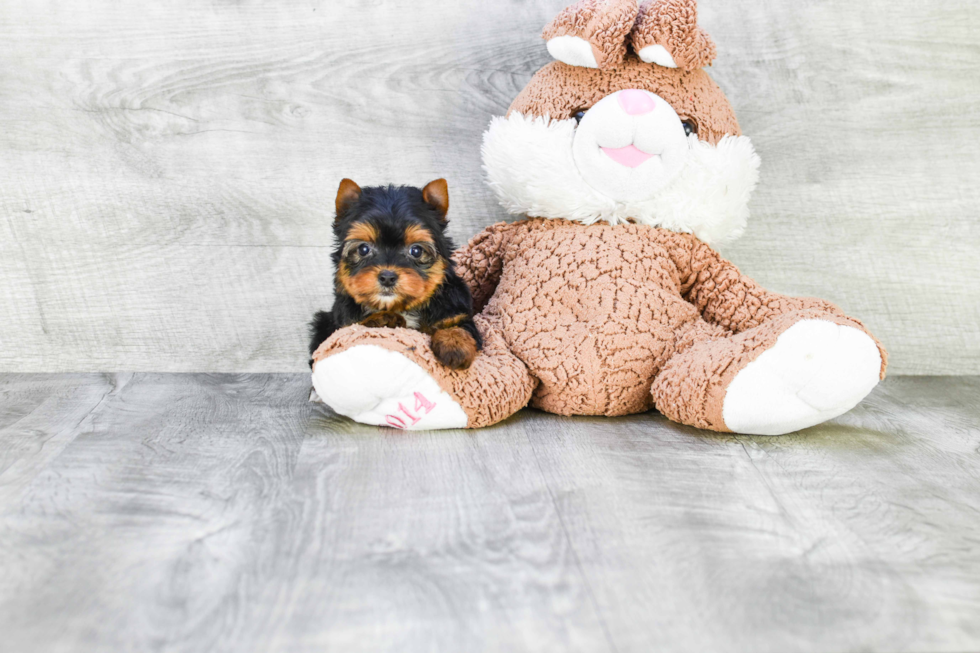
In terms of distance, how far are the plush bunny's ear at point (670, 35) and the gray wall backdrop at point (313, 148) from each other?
47 centimetres

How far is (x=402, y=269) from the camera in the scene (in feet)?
4.71

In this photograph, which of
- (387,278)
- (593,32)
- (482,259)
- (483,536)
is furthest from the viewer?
(482,259)

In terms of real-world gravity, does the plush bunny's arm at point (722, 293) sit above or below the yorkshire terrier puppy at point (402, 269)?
below

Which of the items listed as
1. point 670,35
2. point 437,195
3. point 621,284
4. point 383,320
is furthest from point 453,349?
point 670,35

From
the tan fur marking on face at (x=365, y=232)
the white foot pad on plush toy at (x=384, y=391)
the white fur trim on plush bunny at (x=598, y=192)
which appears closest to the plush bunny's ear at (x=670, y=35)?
the white fur trim on plush bunny at (x=598, y=192)

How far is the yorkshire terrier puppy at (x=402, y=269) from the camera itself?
1.46m

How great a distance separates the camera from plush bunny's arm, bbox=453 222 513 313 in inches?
74.4

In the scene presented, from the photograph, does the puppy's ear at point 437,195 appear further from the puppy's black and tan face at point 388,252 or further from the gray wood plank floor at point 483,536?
the gray wood plank floor at point 483,536

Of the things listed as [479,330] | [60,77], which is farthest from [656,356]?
[60,77]

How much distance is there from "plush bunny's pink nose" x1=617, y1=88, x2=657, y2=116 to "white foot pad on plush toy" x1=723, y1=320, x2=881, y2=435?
563 mm

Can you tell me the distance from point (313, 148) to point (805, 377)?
4.55 feet

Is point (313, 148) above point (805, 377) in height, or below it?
above

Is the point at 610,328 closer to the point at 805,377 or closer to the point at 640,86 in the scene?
the point at 805,377

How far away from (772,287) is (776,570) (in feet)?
4.37
